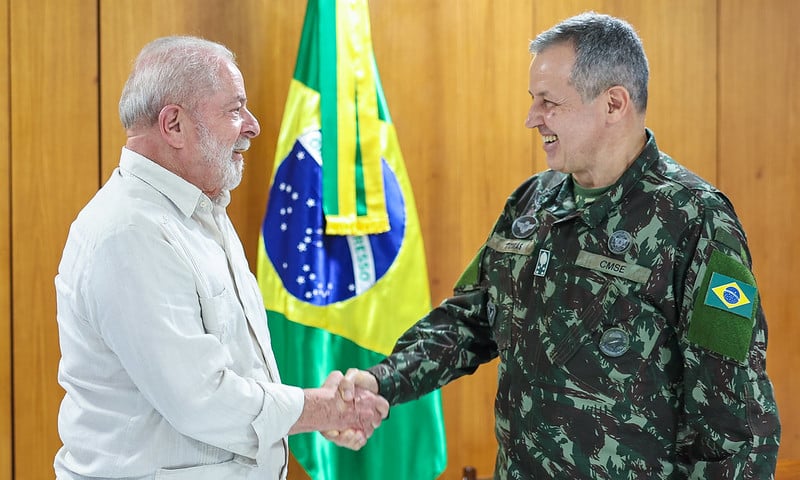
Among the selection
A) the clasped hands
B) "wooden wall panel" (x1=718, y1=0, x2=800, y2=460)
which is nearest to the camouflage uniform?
the clasped hands

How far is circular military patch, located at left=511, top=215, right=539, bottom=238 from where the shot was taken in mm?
1990

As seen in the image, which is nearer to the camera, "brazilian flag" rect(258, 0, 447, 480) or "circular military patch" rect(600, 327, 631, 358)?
"circular military patch" rect(600, 327, 631, 358)

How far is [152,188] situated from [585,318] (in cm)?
96

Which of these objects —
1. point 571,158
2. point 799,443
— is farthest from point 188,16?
point 799,443

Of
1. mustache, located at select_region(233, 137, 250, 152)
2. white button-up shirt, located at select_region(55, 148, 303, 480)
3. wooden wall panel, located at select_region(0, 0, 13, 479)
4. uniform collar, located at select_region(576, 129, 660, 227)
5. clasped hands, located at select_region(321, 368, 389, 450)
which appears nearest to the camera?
white button-up shirt, located at select_region(55, 148, 303, 480)

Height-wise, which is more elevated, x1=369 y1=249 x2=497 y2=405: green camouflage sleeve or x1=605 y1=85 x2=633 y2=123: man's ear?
x1=605 y1=85 x2=633 y2=123: man's ear

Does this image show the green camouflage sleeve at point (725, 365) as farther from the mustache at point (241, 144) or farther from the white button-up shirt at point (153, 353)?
the mustache at point (241, 144)

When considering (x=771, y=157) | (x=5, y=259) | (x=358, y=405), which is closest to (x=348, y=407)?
(x=358, y=405)

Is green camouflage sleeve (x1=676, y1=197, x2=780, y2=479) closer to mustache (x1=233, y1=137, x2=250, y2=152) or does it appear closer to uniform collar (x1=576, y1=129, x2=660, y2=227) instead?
uniform collar (x1=576, y1=129, x2=660, y2=227)

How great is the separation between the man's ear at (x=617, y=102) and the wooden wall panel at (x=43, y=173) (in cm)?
210

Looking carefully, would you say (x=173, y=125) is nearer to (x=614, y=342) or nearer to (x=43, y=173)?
(x=614, y=342)

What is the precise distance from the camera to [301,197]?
10.1ft

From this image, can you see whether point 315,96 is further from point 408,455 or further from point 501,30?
point 408,455

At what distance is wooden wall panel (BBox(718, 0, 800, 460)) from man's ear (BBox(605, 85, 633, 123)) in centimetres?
236
